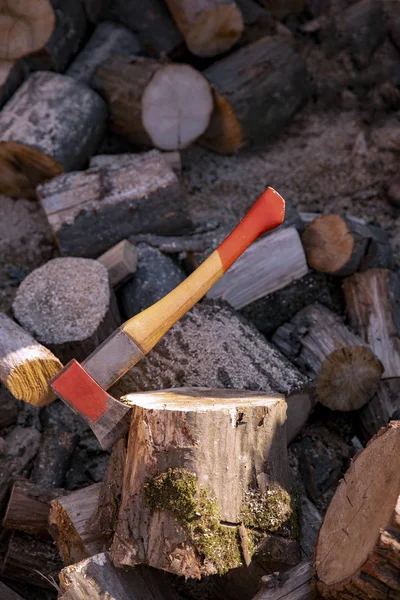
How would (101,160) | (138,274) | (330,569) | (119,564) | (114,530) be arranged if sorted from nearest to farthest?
(330,569), (119,564), (114,530), (138,274), (101,160)

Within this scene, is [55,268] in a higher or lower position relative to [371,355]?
higher

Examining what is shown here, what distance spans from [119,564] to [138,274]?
155 centimetres

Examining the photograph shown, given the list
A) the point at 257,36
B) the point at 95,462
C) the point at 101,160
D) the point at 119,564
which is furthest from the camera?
the point at 257,36

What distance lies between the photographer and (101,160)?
383cm

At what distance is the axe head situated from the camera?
2105 mm

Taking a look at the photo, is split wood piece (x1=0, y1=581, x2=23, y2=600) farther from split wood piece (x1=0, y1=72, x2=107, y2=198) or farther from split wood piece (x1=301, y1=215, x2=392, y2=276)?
split wood piece (x1=0, y1=72, x2=107, y2=198)

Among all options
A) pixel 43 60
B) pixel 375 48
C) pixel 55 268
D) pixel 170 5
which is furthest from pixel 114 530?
pixel 375 48

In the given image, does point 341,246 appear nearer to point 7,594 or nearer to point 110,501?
point 110,501

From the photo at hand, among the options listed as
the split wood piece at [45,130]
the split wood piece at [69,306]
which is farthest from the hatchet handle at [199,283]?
the split wood piece at [45,130]

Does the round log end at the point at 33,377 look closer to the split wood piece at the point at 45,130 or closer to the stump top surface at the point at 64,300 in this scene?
the stump top surface at the point at 64,300

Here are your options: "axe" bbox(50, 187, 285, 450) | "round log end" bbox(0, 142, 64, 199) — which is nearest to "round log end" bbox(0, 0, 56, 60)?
"round log end" bbox(0, 142, 64, 199)

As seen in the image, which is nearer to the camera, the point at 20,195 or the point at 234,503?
the point at 234,503

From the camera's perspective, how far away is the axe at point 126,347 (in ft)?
6.96

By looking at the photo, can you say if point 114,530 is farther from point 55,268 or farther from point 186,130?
point 186,130
